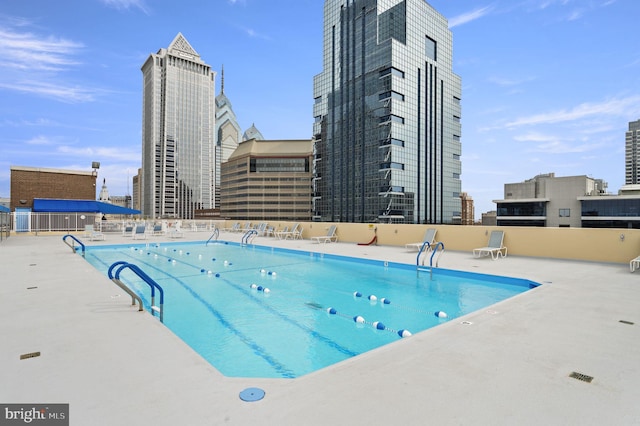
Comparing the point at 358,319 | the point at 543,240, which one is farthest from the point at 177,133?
the point at 358,319

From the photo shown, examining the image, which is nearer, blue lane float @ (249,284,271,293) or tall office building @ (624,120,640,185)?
blue lane float @ (249,284,271,293)

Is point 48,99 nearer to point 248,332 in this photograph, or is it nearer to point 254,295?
point 254,295

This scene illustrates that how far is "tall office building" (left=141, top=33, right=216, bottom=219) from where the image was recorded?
468ft

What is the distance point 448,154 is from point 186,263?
3341 inches

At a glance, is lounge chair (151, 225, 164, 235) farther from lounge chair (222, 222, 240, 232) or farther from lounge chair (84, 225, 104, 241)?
lounge chair (222, 222, 240, 232)

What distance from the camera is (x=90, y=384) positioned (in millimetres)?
→ 2686

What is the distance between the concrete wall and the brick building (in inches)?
1016

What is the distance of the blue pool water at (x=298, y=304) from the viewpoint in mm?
4809

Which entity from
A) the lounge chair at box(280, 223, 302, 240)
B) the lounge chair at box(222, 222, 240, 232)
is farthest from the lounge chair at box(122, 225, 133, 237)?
the lounge chair at box(280, 223, 302, 240)

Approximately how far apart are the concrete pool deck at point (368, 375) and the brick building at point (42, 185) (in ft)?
90.6

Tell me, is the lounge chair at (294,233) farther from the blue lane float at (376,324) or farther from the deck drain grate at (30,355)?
the deck drain grate at (30,355)

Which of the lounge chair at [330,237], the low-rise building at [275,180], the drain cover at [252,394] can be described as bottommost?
the drain cover at [252,394]

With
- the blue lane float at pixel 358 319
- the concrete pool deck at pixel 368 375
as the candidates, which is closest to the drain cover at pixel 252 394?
the concrete pool deck at pixel 368 375

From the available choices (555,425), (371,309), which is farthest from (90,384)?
(371,309)
